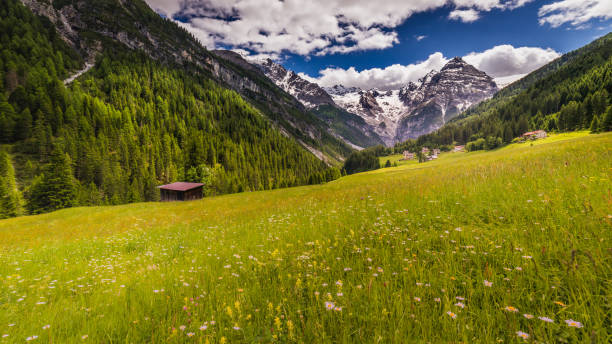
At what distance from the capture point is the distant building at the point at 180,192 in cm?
5553

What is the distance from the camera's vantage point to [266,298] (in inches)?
137

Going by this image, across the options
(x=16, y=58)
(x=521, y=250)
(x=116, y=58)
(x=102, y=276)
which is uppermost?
(x=116, y=58)

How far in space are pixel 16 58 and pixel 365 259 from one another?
211 metres

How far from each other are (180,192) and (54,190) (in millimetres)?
37219

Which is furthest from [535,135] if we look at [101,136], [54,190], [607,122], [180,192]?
[101,136]

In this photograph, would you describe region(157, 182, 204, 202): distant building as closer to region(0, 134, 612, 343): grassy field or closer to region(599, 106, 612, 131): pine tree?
region(0, 134, 612, 343): grassy field

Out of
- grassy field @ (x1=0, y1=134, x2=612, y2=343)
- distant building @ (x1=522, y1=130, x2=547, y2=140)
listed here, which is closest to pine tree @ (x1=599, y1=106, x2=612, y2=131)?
distant building @ (x1=522, y1=130, x2=547, y2=140)

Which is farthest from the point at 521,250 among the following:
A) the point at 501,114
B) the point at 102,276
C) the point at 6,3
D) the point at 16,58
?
the point at 6,3

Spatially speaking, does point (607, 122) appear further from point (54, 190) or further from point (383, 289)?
point (54, 190)

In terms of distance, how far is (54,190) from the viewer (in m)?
60.4

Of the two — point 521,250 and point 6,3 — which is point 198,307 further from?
point 6,3

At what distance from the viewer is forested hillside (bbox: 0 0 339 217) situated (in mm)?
76312

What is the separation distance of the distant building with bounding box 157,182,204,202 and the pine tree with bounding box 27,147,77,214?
2829 centimetres

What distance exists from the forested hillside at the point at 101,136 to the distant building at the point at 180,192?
97.3 feet
